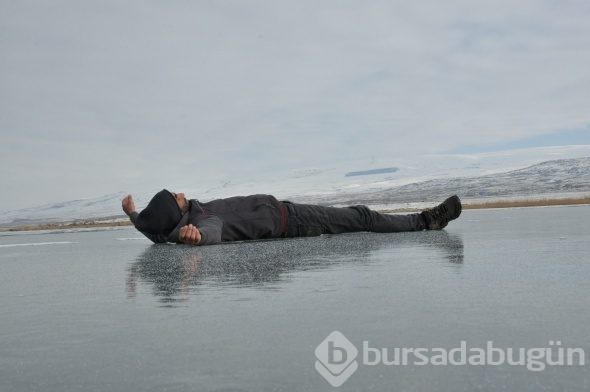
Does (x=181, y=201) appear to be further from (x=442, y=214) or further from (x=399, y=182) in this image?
(x=399, y=182)

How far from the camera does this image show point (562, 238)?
465 centimetres

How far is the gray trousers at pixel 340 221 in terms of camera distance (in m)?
5.74

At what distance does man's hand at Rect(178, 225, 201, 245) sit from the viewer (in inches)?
171

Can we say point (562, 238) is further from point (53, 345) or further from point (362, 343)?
point (53, 345)

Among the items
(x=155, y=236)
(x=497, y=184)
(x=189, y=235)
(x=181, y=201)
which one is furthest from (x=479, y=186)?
(x=189, y=235)

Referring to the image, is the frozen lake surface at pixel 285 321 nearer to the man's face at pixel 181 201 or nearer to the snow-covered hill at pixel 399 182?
the man's face at pixel 181 201

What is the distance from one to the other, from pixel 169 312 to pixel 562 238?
354 centimetres

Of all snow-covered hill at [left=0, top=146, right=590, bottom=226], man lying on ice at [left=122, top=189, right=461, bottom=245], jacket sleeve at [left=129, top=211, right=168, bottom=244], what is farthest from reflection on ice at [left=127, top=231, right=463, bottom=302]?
snow-covered hill at [left=0, top=146, right=590, bottom=226]

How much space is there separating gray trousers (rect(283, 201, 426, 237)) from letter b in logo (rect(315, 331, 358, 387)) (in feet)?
13.6

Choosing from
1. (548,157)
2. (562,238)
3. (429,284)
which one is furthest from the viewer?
(548,157)

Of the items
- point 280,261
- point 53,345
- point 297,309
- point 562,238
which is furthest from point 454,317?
point 562,238

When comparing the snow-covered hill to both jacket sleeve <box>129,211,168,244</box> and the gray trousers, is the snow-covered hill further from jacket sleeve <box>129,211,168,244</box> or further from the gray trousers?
jacket sleeve <box>129,211,168,244</box>

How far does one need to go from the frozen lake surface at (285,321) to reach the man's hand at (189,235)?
842 mm

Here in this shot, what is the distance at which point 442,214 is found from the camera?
610 cm
